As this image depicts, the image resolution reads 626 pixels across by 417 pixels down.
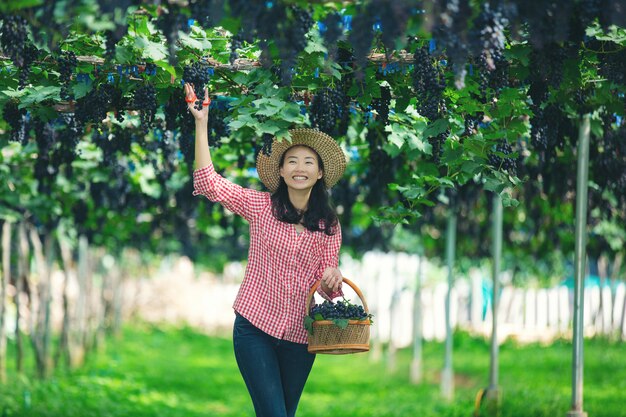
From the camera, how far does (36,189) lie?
10.6m

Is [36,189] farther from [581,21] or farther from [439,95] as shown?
[581,21]

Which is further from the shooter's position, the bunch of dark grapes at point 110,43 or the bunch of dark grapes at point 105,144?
the bunch of dark grapes at point 105,144

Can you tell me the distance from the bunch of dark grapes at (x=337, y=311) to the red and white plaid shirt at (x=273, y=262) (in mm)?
159

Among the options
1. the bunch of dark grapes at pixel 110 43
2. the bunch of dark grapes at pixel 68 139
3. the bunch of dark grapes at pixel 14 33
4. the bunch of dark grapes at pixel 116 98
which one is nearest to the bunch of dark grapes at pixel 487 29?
the bunch of dark grapes at pixel 110 43

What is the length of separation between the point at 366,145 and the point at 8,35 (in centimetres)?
424

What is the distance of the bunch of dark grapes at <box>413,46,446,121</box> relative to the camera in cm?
495

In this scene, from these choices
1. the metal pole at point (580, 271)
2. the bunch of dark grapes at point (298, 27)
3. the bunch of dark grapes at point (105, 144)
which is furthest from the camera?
the bunch of dark grapes at point (105, 144)

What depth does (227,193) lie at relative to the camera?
4965mm

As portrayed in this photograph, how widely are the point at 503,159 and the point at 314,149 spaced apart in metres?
1.22

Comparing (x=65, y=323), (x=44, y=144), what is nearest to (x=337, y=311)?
(x=44, y=144)

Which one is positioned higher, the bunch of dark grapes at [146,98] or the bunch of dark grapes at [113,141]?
the bunch of dark grapes at [146,98]

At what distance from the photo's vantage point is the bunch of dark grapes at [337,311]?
4.76 meters

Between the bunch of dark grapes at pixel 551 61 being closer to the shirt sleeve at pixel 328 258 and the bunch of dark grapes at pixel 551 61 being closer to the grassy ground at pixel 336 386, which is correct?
the shirt sleeve at pixel 328 258

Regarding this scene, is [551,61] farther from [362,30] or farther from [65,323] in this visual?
[65,323]
